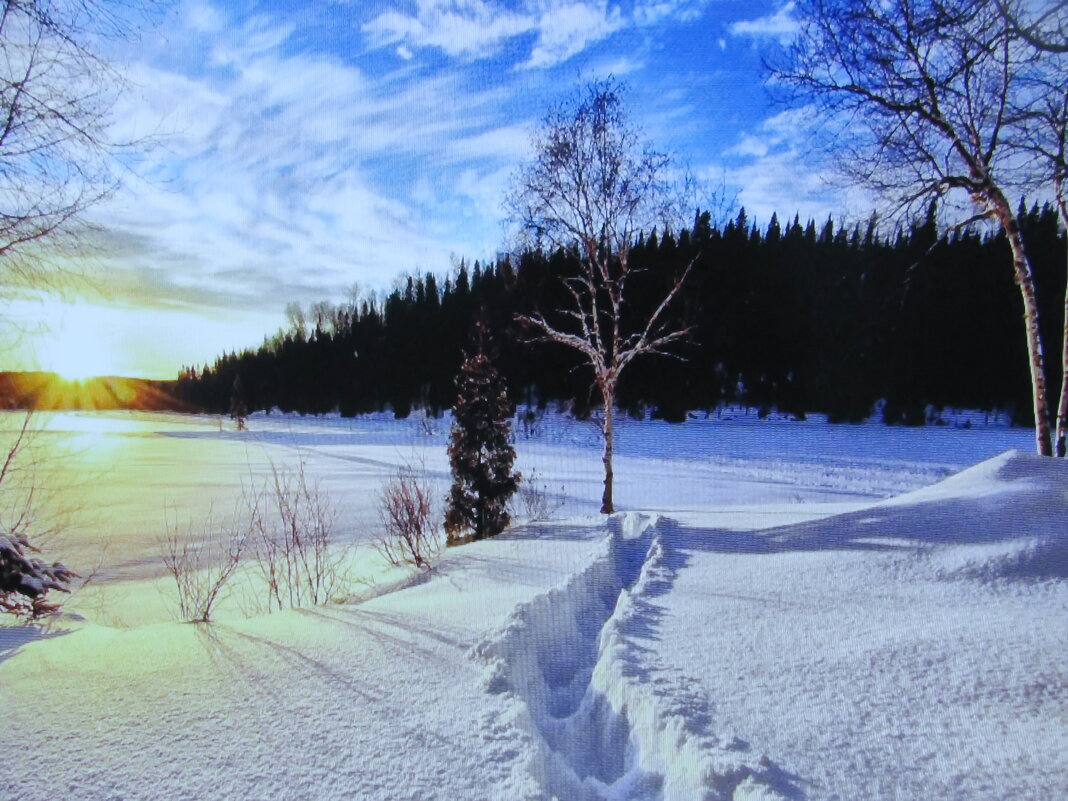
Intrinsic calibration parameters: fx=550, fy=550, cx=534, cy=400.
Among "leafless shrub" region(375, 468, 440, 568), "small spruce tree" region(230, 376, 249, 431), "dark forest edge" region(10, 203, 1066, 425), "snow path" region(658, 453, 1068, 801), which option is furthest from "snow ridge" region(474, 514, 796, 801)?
"small spruce tree" region(230, 376, 249, 431)

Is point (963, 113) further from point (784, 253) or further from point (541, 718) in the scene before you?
point (784, 253)

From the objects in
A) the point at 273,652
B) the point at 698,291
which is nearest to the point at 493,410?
the point at 273,652

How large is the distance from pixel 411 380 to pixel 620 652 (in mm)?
40023

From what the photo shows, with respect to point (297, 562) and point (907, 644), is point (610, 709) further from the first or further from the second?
point (297, 562)

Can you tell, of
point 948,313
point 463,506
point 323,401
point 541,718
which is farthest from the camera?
point 323,401

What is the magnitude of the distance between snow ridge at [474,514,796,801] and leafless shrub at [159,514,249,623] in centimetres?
332

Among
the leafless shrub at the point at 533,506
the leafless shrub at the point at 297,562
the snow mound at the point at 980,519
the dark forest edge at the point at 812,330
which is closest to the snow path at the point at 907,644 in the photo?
the snow mound at the point at 980,519

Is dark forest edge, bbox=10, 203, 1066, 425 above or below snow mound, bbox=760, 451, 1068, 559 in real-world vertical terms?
above

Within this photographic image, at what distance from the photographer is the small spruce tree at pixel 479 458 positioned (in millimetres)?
8180

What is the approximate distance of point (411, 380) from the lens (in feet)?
137

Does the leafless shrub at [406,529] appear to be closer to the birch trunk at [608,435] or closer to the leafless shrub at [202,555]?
the leafless shrub at [202,555]

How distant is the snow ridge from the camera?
2047mm

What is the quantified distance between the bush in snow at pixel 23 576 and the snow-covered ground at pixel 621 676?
1.10ft

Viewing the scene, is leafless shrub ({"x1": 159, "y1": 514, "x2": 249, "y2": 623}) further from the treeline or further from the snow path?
the treeline
